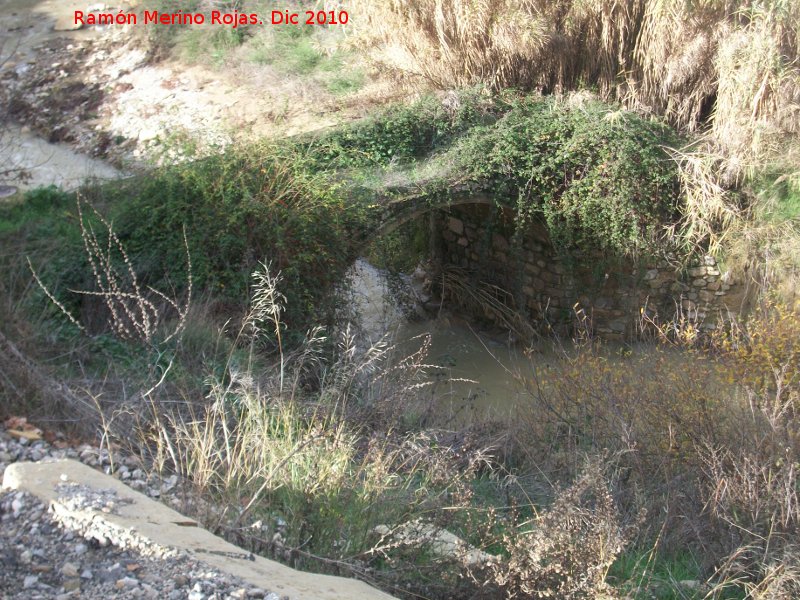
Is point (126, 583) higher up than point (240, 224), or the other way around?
point (126, 583)

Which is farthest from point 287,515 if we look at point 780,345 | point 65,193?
point 65,193

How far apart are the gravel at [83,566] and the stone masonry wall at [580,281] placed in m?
8.50

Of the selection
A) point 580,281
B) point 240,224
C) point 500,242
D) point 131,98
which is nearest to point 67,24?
point 131,98

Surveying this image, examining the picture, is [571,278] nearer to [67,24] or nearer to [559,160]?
[559,160]

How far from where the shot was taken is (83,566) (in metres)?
3.19

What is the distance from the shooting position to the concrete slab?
324cm

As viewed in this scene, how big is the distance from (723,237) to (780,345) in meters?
3.54

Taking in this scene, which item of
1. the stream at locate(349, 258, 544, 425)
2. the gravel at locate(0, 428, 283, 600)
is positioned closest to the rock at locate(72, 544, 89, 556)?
the gravel at locate(0, 428, 283, 600)

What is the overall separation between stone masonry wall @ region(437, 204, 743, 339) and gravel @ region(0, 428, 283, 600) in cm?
850

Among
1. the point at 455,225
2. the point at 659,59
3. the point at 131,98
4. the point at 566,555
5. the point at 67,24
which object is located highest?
the point at 67,24

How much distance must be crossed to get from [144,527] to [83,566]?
0.89ft

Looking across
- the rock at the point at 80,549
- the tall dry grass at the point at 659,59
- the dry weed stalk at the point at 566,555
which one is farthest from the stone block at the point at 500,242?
the rock at the point at 80,549

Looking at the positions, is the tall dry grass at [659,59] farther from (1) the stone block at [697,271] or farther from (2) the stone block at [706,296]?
(2) the stone block at [706,296]

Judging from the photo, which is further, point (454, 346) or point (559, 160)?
point (454, 346)
